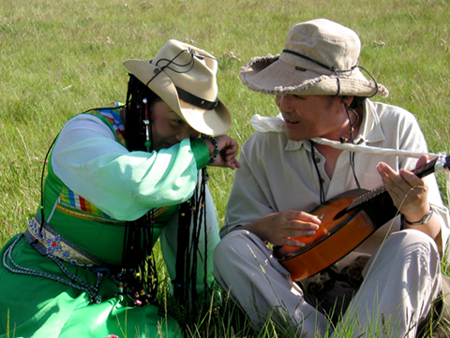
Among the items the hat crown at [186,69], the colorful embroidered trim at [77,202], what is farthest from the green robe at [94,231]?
the hat crown at [186,69]

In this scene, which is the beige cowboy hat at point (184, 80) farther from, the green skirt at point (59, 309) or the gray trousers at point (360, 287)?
the green skirt at point (59, 309)

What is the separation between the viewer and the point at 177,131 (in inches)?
92.6

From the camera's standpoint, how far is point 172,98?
222cm

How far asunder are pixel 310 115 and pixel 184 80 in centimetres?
65

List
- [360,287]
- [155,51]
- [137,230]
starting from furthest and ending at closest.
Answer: [155,51] < [137,230] < [360,287]

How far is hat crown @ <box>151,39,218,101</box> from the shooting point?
2.30 m

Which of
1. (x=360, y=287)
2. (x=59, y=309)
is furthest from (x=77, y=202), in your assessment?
(x=360, y=287)

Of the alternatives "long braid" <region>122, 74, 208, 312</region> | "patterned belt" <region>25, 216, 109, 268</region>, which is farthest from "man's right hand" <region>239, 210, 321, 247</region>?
"patterned belt" <region>25, 216, 109, 268</region>

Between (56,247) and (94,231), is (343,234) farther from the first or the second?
(56,247)

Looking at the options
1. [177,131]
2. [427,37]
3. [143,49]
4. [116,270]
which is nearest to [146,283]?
[116,270]

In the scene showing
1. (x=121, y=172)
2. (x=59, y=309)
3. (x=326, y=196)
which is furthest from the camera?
(x=326, y=196)

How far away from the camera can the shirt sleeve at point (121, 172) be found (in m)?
1.94

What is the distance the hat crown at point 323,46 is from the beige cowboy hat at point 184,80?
1.55ft

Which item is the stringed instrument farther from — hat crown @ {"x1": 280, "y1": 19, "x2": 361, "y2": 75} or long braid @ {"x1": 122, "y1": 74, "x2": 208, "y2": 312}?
hat crown @ {"x1": 280, "y1": 19, "x2": 361, "y2": 75}
